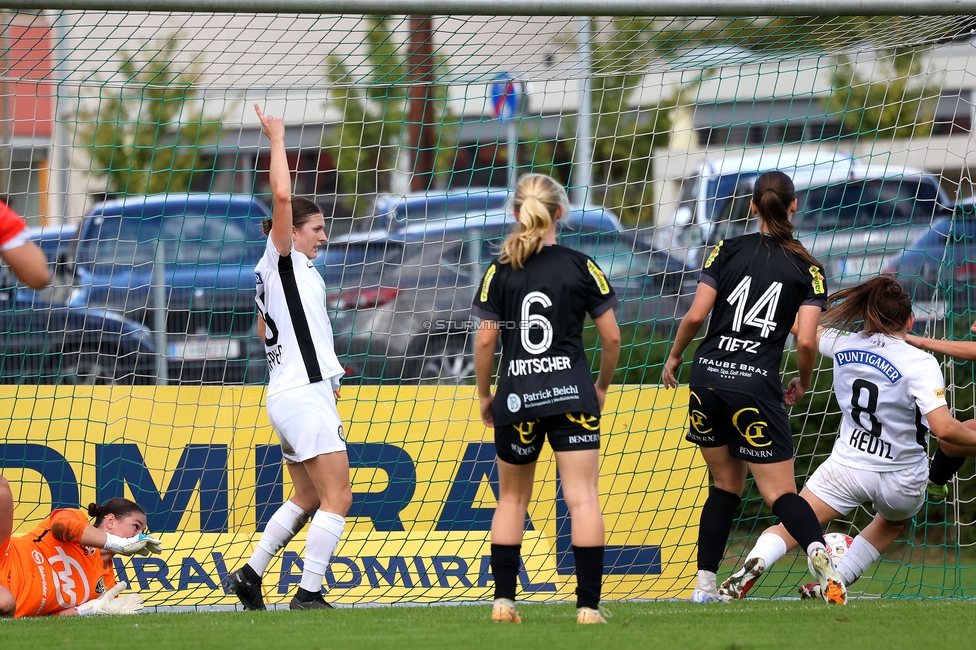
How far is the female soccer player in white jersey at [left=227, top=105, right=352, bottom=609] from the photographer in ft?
15.4

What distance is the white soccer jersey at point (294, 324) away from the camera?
4.75 metres

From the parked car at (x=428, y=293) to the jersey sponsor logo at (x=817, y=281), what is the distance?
2.22 m

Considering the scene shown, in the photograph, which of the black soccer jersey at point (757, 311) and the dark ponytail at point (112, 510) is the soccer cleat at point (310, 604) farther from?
the black soccer jersey at point (757, 311)

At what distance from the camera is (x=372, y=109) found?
1628cm

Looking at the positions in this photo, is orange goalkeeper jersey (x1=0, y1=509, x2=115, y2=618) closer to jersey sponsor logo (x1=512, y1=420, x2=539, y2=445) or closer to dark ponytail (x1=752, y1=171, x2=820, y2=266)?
jersey sponsor logo (x1=512, y1=420, x2=539, y2=445)

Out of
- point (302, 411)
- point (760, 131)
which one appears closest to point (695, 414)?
point (302, 411)

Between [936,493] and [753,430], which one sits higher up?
[753,430]

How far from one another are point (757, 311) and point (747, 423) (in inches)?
19.4

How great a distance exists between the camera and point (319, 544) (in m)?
4.75

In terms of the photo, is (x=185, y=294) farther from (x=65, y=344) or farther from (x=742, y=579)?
(x=742, y=579)

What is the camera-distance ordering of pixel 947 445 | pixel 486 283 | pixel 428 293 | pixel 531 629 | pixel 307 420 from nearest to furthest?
pixel 531 629, pixel 486 283, pixel 307 420, pixel 947 445, pixel 428 293

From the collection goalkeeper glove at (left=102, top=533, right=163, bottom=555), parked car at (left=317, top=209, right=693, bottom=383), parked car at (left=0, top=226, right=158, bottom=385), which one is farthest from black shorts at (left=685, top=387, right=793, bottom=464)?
parked car at (left=0, top=226, right=158, bottom=385)

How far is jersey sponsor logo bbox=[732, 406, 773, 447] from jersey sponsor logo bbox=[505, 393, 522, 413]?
1151mm

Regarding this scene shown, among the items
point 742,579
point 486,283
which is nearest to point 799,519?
point 742,579
